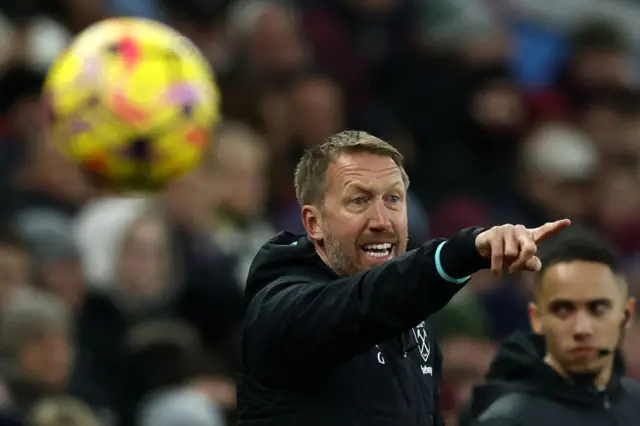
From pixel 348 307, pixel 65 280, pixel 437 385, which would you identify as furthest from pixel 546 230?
pixel 65 280

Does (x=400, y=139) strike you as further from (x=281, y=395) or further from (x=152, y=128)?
(x=281, y=395)

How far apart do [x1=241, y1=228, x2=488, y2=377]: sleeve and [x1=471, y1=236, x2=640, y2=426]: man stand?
3.24 ft

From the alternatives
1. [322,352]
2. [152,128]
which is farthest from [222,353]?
[322,352]

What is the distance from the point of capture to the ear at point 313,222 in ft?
13.6

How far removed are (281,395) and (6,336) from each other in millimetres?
2754

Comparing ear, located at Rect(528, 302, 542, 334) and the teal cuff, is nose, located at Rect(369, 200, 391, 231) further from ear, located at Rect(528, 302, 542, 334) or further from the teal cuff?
ear, located at Rect(528, 302, 542, 334)

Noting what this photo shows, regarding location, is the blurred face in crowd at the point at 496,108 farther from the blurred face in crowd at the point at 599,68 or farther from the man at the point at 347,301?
the man at the point at 347,301

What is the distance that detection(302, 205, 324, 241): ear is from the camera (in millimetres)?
4137

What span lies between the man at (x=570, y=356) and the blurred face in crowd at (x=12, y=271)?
253 centimetres

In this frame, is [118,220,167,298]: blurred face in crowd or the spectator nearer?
the spectator

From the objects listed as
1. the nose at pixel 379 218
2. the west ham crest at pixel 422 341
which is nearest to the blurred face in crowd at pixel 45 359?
the west ham crest at pixel 422 341

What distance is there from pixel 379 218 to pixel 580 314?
44.5 inches

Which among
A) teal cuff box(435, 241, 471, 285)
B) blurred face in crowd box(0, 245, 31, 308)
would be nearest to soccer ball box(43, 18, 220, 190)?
blurred face in crowd box(0, 245, 31, 308)

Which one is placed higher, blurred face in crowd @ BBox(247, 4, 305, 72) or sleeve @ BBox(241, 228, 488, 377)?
blurred face in crowd @ BBox(247, 4, 305, 72)
